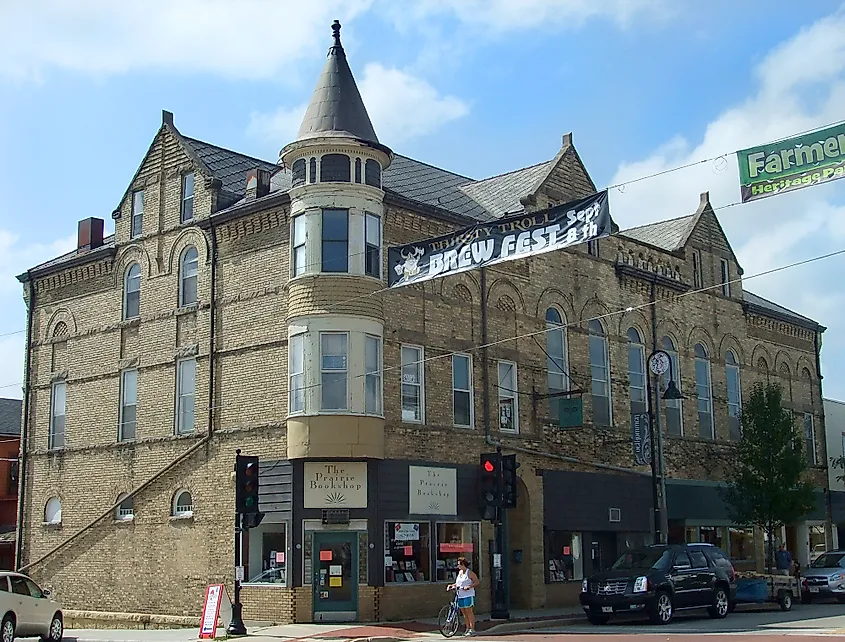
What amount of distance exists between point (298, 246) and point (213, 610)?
28.7ft

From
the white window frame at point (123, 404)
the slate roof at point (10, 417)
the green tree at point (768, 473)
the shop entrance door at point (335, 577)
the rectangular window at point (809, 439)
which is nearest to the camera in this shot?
the shop entrance door at point (335, 577)

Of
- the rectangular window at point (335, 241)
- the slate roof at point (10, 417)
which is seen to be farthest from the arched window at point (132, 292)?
the slate roof at point (10, 417)

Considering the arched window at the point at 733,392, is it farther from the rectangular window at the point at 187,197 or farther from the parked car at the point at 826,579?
the rectangular window at the point at 187,197

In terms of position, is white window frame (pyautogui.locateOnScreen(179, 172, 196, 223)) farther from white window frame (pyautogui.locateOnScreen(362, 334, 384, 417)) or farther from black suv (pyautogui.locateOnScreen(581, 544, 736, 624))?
black suv (pyautogui.locateOnScreen(581, 544, 736, 624))

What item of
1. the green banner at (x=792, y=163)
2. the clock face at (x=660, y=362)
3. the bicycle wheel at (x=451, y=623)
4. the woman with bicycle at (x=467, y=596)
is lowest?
the bicycle wheel at (x=451, y=623)

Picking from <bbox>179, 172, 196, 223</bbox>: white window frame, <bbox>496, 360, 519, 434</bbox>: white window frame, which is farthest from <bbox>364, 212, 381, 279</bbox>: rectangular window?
<bbox>179, 172, 196, 223</bbox>: white window frame

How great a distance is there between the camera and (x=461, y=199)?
32.0 metres

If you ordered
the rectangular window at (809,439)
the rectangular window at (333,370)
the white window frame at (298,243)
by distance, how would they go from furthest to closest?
the rectangular window at (809,439), the white window frame at (298,243), the rectangular window at (333,370)

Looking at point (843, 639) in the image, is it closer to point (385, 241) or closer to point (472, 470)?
point (472, 470)

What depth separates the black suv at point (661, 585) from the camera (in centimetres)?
2334

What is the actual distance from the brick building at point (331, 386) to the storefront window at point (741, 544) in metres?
0.61

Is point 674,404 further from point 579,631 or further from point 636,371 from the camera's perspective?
point 579,631

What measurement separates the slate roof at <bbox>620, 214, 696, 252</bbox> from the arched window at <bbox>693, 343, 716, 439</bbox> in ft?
12.4

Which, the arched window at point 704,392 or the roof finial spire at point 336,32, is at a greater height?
the roof finial spire at point 336,32
